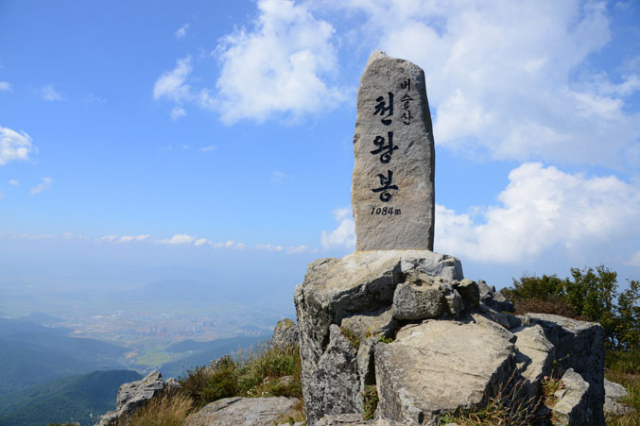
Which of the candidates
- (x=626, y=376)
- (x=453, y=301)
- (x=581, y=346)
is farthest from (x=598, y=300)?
(x=453, y=301)

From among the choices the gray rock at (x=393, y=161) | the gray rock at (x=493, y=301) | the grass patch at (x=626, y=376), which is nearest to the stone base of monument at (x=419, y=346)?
the gray rock at (x=393, y=161)

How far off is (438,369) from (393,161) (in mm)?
4411

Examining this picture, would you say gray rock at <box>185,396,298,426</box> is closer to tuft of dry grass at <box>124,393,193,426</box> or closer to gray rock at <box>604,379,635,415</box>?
tuft of dry grass at <box>124,393,193,426</box>

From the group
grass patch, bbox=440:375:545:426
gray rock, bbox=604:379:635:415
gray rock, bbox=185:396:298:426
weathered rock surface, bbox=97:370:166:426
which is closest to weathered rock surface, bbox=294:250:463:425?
gray rock, bbox=185:396:298:426

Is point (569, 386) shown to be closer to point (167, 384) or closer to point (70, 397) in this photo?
point (167, 384)

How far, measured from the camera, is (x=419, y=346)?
4.87 metres

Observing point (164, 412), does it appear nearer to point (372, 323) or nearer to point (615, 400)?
point (372, 323)

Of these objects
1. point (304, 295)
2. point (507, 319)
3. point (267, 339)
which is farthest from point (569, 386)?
point (267, 339)

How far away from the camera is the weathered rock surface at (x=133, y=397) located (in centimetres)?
804

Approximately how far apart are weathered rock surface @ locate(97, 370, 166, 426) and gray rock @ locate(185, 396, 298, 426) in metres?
1.24

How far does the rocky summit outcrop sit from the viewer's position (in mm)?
8031

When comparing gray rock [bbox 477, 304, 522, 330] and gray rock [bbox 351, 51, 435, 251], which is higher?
A: gray rock [bbox 351, 51, 435, 251]

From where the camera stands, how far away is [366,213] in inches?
307

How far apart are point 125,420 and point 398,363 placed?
6.52 m
